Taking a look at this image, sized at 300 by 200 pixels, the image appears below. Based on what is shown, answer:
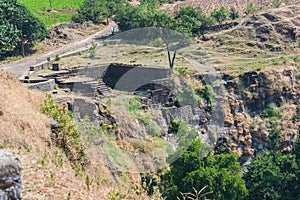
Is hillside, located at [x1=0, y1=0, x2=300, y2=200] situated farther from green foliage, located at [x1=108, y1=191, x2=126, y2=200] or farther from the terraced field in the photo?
the terraced field

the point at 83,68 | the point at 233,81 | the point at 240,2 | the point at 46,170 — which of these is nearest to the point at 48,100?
the point at 46,170

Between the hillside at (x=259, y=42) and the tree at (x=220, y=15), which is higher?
the tree at (x=220, y=15)

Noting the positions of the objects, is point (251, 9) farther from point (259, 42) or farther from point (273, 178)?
point (273, 178)

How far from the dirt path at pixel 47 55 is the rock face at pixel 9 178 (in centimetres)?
1421

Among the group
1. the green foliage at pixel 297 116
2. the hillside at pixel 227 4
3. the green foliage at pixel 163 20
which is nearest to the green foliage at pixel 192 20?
the green foliage at pixel 163 20

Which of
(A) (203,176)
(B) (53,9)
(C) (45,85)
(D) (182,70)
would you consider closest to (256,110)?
(D) (182,70)

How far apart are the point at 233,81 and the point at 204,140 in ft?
13.8

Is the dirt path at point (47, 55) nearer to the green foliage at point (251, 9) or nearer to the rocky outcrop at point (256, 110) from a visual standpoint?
the rocky outcrop at point (256, 110)

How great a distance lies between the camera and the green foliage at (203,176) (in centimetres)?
1428

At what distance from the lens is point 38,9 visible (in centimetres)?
4003

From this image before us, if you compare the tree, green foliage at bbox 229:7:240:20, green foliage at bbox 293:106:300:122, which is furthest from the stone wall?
green foliage at bbox 229:7:240:20

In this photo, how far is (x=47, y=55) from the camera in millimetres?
Result: 26031

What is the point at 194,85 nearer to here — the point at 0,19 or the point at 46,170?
the point at 0,19

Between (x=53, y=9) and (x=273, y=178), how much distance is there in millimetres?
29243
